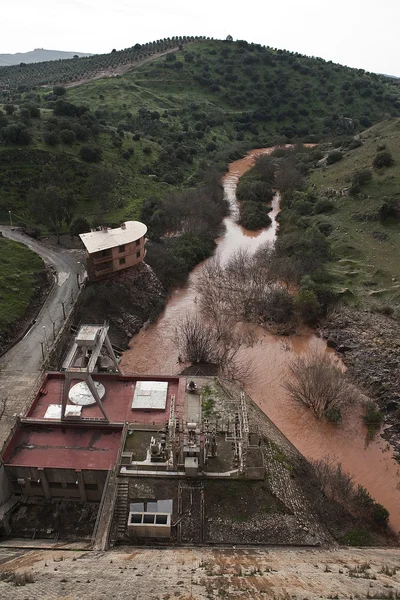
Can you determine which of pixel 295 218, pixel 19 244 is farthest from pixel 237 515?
pixel 295 218

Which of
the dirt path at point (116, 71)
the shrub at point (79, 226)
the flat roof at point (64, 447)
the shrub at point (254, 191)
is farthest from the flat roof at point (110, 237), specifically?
the dirt path at point (116, 71)

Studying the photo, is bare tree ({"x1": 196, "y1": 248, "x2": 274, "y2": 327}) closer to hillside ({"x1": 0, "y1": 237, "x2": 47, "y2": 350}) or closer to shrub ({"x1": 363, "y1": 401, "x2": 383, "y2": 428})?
shrub ({"x1": 363, "y1": 401, "x2": 383, "y2": 428})

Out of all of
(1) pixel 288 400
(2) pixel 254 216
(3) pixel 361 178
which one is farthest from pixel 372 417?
(3) pixel 361 178

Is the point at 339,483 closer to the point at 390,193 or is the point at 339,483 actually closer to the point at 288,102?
the point at 390,193

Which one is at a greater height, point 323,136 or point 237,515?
point 323,136

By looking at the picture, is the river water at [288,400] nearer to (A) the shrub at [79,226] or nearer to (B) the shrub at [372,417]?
(B) the shrub at [372,417]
